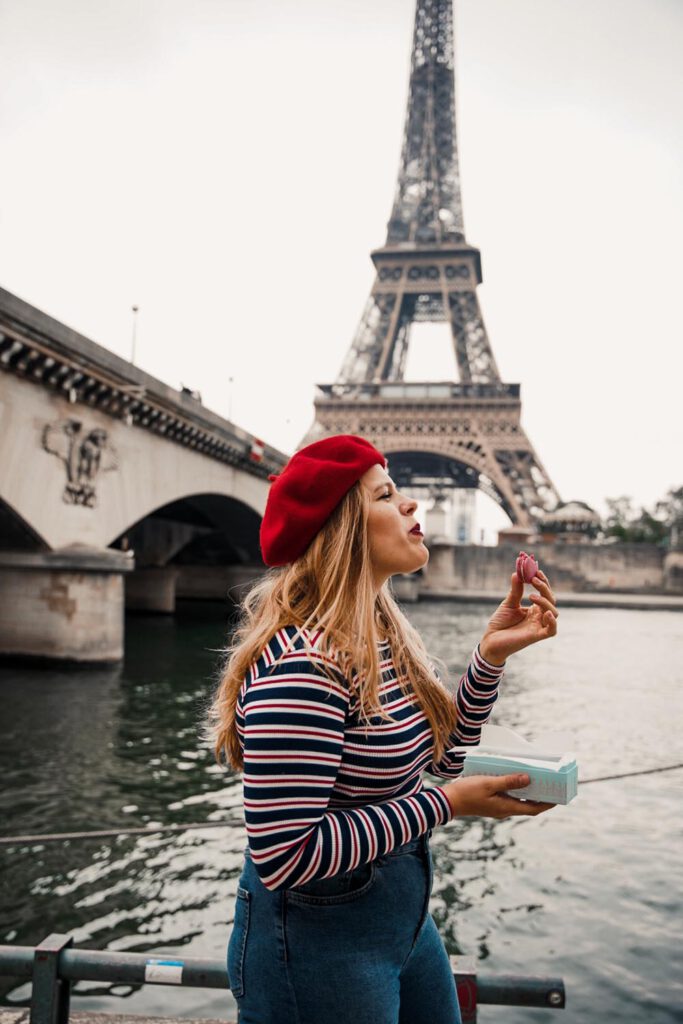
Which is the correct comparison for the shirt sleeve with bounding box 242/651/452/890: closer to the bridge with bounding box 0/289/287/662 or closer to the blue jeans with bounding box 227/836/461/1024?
the blue jeans with bounding box 227/836/461/1024

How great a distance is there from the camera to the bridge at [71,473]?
52.4 feet

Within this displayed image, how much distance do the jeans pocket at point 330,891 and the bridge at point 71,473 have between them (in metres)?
14.5

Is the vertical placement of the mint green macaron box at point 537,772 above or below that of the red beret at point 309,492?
below

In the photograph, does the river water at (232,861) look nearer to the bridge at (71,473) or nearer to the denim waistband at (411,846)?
the denim waistband at (411,846)

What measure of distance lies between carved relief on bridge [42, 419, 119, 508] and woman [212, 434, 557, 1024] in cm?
1616

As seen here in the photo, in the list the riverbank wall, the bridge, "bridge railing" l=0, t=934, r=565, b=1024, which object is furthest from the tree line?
"bridge railing" l=0, t=934, r=565, b=1024

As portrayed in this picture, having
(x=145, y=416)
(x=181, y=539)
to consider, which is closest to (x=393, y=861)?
(x=145, y=416)

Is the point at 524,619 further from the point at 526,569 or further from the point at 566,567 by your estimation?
the point at 566,567

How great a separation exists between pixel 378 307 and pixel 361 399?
9801 millimetres

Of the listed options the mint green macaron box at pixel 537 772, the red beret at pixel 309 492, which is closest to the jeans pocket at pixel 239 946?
the mint green macaron box at pixel 537 772

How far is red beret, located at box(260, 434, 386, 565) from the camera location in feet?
6.41

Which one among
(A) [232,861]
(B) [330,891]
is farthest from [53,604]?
(B) [330,891]

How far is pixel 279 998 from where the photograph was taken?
1.70m

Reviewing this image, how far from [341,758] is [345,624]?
0.29 metres
